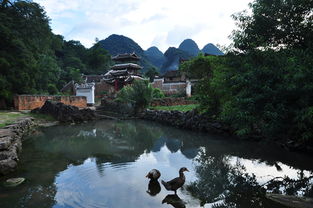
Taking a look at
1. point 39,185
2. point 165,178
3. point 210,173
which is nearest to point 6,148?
point 39,185

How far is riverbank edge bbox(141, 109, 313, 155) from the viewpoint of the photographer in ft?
32.4

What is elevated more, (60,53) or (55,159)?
(60,53)

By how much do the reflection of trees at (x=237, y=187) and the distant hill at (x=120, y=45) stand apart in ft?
317

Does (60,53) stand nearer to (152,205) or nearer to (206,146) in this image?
(206,146)

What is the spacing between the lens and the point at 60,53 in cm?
6438

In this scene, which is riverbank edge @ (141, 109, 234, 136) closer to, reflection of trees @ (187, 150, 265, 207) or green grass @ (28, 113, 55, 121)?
reflection of trees @ (187, 150, 265, 207)

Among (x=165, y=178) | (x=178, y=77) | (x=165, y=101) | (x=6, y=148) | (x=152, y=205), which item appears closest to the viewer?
(x=152, y=205)

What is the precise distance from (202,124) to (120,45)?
9535cm

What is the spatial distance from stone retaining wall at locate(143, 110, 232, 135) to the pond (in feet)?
7.70

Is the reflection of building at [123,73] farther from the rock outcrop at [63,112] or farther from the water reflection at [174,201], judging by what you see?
the water reflection at [174,201]

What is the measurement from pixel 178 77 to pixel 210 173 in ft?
130

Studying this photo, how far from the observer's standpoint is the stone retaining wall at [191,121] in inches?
578

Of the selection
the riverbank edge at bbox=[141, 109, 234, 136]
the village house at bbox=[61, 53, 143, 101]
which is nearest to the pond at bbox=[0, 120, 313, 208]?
the riverbank edge at bbox=[141, 109, 234, 136]

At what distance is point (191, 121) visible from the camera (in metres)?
17.1
